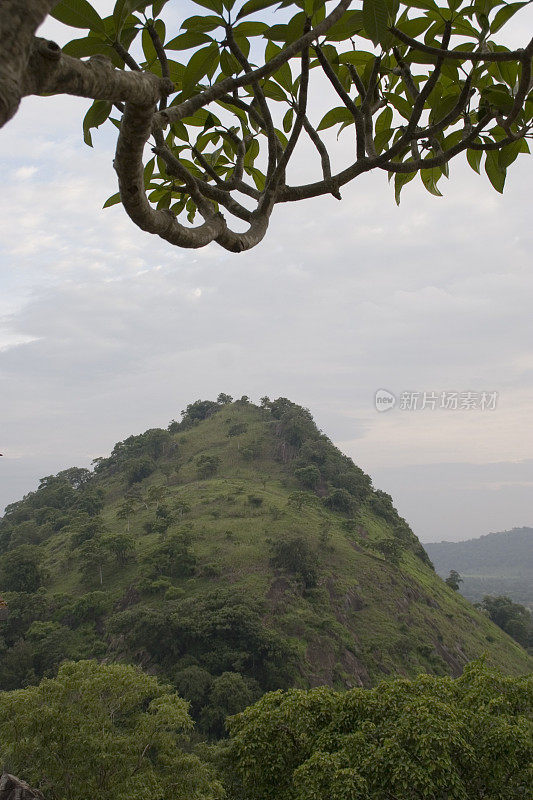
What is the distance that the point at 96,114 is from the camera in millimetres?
1965

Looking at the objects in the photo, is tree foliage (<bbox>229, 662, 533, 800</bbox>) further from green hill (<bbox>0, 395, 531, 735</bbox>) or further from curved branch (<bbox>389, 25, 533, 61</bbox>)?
green hill (<bbox>0, 395, 531, 735</bbox>)

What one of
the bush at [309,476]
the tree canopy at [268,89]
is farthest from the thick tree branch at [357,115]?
the bush at [309,476]

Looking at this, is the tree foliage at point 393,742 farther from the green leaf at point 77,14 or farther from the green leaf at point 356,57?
the green leaf at point 77,14

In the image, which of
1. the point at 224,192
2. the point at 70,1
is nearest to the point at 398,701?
the point at 224,192

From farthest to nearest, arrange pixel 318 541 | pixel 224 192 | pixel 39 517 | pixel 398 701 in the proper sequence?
1. pixel 39 517
2. pixel 318 541
3. pixel 398 701
4. pixel 224 192

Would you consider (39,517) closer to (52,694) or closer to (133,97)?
(52,694)

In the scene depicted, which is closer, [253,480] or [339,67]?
[339,67]

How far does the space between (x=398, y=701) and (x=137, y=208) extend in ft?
36.8

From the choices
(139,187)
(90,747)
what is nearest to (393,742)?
(90,747)

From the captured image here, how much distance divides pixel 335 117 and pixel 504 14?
2.34ft

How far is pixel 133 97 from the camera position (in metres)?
1.16

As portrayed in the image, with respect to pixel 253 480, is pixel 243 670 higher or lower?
lower

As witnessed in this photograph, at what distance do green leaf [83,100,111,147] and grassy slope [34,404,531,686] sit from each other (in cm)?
3253

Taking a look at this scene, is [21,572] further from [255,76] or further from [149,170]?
[255,76]
